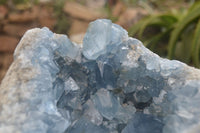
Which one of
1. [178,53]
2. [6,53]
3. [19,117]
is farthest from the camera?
[6,53]

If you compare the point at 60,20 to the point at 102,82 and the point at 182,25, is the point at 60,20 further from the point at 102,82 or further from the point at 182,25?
the point at 102,82

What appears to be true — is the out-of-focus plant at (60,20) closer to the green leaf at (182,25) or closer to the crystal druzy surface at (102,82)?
the green leaf at (182,25)

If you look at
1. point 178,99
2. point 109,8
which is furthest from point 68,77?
point 109,8

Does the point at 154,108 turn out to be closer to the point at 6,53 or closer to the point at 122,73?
the point at 122,73

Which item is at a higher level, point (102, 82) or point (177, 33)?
point (102, 82)

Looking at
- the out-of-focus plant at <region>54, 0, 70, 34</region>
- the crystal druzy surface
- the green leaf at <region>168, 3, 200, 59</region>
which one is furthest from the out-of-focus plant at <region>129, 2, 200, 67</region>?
the out-of-focus plant at <region>54, 0, 70, 34</region>

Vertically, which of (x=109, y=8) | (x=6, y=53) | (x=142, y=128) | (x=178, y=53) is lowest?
(x=6, y=53)

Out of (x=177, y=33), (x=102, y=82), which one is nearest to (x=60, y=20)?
(x=177, y=33)

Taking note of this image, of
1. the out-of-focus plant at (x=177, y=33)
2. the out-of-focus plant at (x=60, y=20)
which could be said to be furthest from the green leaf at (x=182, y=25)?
the out-of-focus plant at (x=60, y=20)
